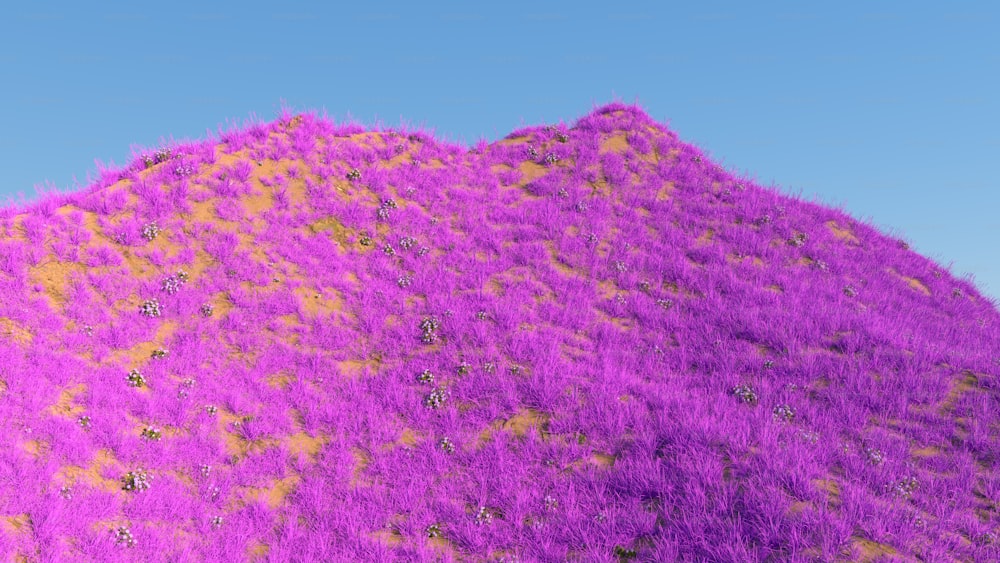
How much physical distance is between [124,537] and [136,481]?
1108mm

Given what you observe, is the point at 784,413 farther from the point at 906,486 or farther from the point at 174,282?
the point at 174,282

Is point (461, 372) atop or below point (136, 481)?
atop

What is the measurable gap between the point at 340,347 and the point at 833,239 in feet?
57.1

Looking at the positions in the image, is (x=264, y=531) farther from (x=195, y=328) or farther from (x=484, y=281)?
(x=484, y=281)

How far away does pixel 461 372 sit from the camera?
37.0 feet

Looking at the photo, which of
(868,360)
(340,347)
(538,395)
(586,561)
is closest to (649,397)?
(538,395)

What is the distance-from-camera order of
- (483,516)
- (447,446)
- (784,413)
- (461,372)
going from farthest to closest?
(461,372) → (784,413) → (447,446) → (483,516)

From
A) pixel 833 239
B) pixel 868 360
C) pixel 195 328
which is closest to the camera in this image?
pixel 868 360

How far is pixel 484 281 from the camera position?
14.8 metres

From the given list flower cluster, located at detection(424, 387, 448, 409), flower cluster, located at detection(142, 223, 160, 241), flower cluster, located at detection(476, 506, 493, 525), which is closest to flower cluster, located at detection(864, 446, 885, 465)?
flower cluster, located at detection(476, 506, 493, 525)

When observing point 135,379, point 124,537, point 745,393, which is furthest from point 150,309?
point 745,393

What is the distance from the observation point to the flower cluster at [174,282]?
13.1 meters

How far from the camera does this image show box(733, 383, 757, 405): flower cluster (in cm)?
1035

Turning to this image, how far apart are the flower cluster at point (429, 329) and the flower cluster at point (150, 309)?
622 cm
